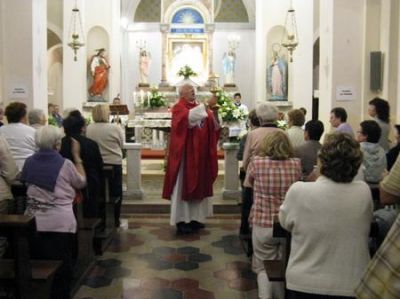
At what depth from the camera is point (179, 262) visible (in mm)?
6148

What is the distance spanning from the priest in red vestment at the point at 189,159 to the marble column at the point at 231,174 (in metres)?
1.72

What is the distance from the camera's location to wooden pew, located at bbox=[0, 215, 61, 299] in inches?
145

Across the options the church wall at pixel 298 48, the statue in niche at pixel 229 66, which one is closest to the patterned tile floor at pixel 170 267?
the church wall at pixel 298 48

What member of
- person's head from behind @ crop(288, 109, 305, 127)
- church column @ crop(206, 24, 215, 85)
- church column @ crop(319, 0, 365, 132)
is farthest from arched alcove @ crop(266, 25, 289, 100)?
person's head from behind @ crop(288, 109, 305, 127)

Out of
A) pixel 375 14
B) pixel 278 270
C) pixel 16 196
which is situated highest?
pixel 375 14

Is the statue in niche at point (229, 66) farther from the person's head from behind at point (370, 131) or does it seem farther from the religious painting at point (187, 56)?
the person's head from behind at point (370, 131)

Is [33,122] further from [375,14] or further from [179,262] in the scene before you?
[375,14]

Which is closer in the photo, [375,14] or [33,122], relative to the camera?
[33,122]

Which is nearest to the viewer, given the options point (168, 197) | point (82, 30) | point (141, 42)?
point (168, 197)

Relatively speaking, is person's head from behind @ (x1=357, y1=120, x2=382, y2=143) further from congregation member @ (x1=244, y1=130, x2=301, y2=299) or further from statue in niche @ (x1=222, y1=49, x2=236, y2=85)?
statue in niche @ (x1=222, y1=49, x2=236, y2=85)

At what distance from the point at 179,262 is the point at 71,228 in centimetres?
185

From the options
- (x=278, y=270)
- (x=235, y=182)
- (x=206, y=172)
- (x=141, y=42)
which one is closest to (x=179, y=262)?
(x=206, y=172)

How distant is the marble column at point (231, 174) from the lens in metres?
9.04

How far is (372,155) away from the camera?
530 cm
